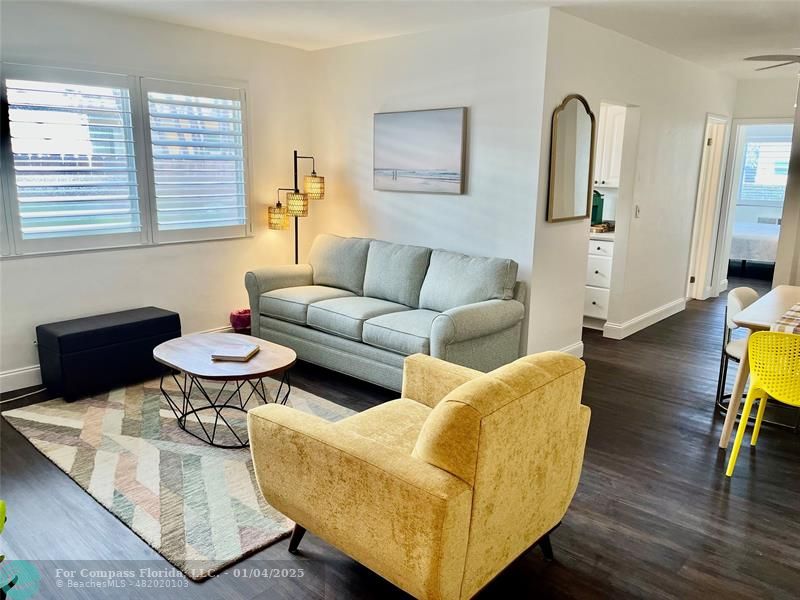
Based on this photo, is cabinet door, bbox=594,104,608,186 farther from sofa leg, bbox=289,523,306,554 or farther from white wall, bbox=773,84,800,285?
sofa leg, bbox=289,523,306,554

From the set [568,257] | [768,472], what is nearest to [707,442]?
[768,472]

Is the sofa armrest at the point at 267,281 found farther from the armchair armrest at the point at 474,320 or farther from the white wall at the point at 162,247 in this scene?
the armchair armrest at the point at 474,320

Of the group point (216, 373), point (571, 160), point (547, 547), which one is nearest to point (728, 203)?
point (571, 160)

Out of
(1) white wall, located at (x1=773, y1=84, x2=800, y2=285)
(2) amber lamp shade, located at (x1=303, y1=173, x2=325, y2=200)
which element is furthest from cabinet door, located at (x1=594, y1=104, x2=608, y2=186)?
(2) amber lamp shade, located at (x1=303, y1=173, x2=325, y2=200)

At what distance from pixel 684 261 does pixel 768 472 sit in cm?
373

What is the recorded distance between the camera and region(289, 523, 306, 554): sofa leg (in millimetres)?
2316

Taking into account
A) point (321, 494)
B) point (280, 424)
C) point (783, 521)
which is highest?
point (280, 424)

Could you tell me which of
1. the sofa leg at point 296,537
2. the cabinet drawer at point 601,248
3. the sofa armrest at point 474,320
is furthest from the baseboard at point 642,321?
the sofa leg at point 296,537

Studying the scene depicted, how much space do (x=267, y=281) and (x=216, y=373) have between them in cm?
171

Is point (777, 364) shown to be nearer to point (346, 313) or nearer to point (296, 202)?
point (346, 313)

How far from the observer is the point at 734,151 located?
6.76 metres

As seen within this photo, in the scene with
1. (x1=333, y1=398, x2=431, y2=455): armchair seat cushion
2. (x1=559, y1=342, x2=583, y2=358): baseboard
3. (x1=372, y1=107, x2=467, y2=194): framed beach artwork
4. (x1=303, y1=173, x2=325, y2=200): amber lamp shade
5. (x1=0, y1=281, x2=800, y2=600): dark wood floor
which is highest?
(x1=372, y1=107, x2=467, y2=194): framed beach artwork

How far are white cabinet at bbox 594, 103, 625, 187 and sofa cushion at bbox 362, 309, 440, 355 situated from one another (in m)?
2.52

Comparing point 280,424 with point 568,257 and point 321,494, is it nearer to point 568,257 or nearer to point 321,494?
point 321,494
